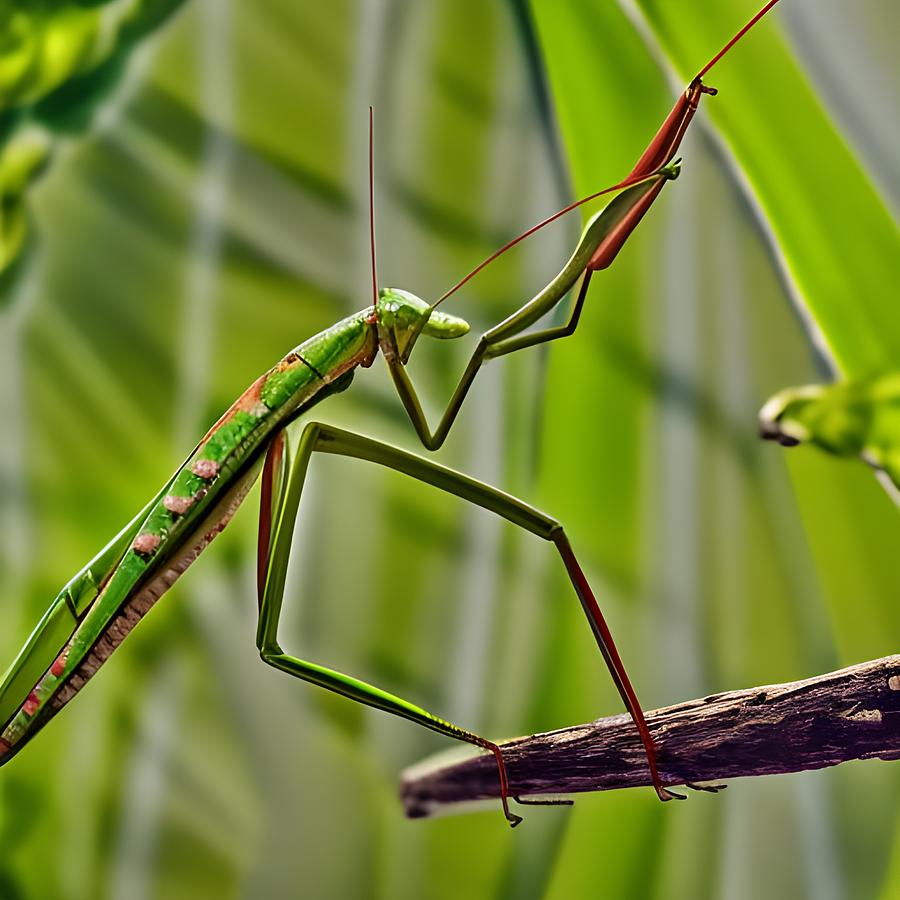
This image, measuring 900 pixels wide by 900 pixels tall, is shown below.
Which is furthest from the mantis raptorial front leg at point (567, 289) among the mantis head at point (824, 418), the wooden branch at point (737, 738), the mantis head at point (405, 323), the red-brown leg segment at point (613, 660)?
the mantis head at point (824, 418)

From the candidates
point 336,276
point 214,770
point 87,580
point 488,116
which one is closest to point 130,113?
point 336,276

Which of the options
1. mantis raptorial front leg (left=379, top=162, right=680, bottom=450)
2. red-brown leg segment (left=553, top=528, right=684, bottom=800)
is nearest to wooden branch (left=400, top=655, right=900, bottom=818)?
red-brown leg segment (left=553, top=528, right=684, bottom=800)

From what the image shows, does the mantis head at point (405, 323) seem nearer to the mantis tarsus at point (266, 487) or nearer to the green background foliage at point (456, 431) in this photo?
the mantis tarsus at point (266, 487)

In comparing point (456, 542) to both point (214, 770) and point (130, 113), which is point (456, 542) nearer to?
point (214, 770)

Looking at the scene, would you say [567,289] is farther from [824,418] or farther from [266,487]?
A: [824,418]

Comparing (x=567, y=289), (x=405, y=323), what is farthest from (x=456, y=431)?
(x=567, y=289)
